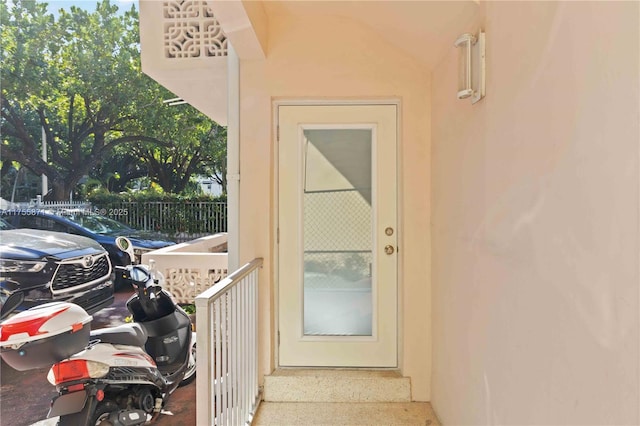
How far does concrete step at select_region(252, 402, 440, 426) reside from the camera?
2.33 m

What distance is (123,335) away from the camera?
236 cm

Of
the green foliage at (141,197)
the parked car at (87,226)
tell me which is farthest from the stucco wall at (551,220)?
the green foliage at (141,197)

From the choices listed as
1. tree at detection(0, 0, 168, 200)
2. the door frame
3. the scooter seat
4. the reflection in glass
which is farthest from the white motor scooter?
tree at detection(0, 0, 168, 200)

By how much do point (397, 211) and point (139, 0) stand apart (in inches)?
110

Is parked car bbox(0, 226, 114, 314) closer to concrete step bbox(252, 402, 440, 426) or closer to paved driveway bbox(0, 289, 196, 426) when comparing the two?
paved driveway bbox(0, 289, 196, 426)

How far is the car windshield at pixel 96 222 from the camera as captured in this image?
150 inches

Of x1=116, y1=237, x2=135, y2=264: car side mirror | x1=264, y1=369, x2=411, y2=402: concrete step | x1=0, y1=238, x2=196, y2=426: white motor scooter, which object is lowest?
x1=264, y1=369, x2=411, y2=402: concrete step

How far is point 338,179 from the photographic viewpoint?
8.87 ft

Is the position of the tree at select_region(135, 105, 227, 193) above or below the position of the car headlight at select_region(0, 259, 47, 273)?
above

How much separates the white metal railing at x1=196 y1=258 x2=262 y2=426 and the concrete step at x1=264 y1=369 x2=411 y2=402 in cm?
15

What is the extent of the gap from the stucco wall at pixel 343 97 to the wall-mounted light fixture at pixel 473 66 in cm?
78

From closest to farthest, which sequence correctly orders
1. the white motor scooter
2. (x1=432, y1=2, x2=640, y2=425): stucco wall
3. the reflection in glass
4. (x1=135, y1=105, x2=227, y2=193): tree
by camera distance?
(x1=432, y1=2, x2=640, y2=425): stucco wall, the white motor scooter, the reflection in glass, (x1=135, y1=105, x2=227, y2=193): tree

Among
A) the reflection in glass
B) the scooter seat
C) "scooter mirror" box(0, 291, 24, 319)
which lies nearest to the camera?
the scooter seat

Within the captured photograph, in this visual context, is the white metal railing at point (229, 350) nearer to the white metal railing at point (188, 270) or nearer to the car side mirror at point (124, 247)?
the car side mirror at point (124, 247)
